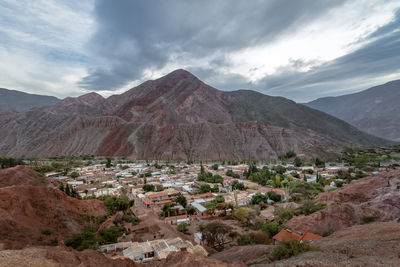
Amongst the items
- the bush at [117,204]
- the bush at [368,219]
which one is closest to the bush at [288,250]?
the bush at [368,219]

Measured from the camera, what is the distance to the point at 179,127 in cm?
9531

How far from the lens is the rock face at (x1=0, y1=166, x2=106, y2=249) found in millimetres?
16156

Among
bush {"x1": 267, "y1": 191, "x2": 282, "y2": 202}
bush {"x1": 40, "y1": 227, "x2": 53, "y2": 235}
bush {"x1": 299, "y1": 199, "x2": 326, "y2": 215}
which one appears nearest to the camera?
bush {"x1": 40, "y1": 227, "x2": 53, "y2": 235}

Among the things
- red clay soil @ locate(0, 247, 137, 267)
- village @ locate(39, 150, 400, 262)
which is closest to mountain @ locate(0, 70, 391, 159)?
village @ locate(39, 150, 400, 262)

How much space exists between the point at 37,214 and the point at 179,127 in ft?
250

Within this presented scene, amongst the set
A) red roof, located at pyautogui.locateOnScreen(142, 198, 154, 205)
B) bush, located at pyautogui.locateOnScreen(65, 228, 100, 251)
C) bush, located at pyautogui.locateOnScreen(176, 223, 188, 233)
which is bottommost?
bush, located at pyautogui.locateOnScreen(176, 223, 188, 233)

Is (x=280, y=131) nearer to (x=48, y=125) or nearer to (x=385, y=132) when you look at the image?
(x=48, y=125)

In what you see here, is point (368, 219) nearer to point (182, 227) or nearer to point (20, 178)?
point (182, 227)

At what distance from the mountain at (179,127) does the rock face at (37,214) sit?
60.6 m

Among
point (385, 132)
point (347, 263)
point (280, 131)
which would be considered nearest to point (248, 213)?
point (347, 263)

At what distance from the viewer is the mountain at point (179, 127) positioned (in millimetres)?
86500

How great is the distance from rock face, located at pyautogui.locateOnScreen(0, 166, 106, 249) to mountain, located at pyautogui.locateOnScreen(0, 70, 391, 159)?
60.6m

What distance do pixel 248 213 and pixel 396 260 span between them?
56.8ft

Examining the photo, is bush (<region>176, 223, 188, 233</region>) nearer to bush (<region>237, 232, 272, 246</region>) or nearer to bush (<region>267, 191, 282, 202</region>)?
bush (<region>237, 232, 272, 246</region>)
